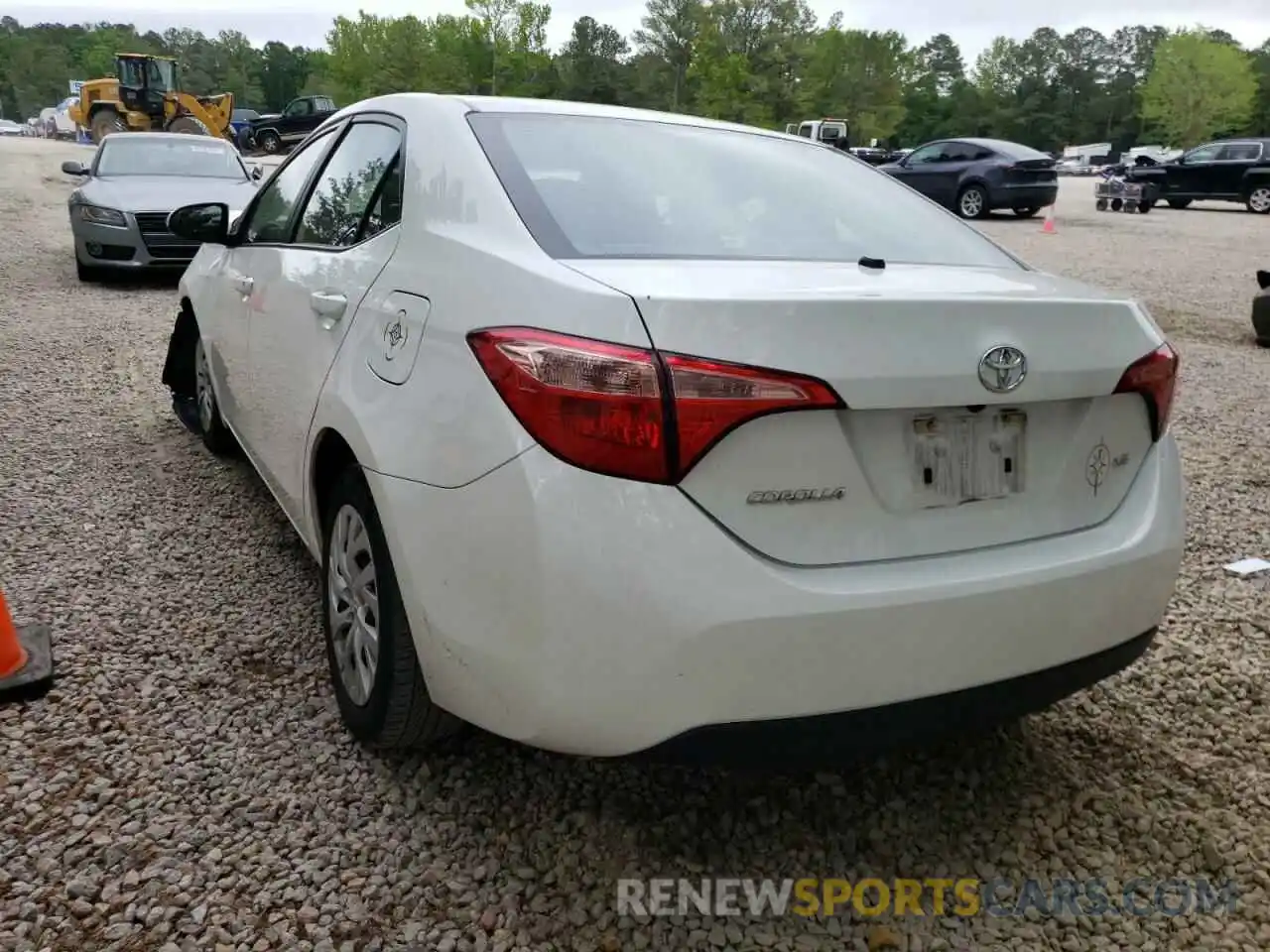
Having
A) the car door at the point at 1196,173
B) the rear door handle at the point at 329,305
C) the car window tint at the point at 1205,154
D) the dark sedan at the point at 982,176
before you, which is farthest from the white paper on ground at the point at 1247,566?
the car window tint at the point at 1205,154

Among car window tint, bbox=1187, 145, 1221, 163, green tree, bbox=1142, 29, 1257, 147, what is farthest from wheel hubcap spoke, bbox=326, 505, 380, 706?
green tree, bbox=1142, 29, 1257, 147

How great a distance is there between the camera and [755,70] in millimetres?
65750

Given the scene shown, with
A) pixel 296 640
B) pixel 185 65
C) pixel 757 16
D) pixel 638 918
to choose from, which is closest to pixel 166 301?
pixel 296 640

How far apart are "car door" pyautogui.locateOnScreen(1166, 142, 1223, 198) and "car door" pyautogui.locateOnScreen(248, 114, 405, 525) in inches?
1004

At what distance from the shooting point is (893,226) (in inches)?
107

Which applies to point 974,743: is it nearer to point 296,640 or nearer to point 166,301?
point 296,640

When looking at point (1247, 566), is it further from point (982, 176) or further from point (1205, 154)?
point (1205, 154)

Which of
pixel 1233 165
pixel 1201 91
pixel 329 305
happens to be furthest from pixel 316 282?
pixel 1201 91

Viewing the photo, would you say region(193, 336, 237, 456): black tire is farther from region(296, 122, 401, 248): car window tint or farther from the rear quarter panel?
the rear quarter panel

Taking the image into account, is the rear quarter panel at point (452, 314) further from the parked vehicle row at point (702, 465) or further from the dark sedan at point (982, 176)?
the dark sedan at point (982, 176)

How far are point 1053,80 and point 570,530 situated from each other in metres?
112

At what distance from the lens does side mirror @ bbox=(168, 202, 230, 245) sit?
4.04 metres

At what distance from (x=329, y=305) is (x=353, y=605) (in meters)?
0.75

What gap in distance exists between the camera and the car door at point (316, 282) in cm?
258
